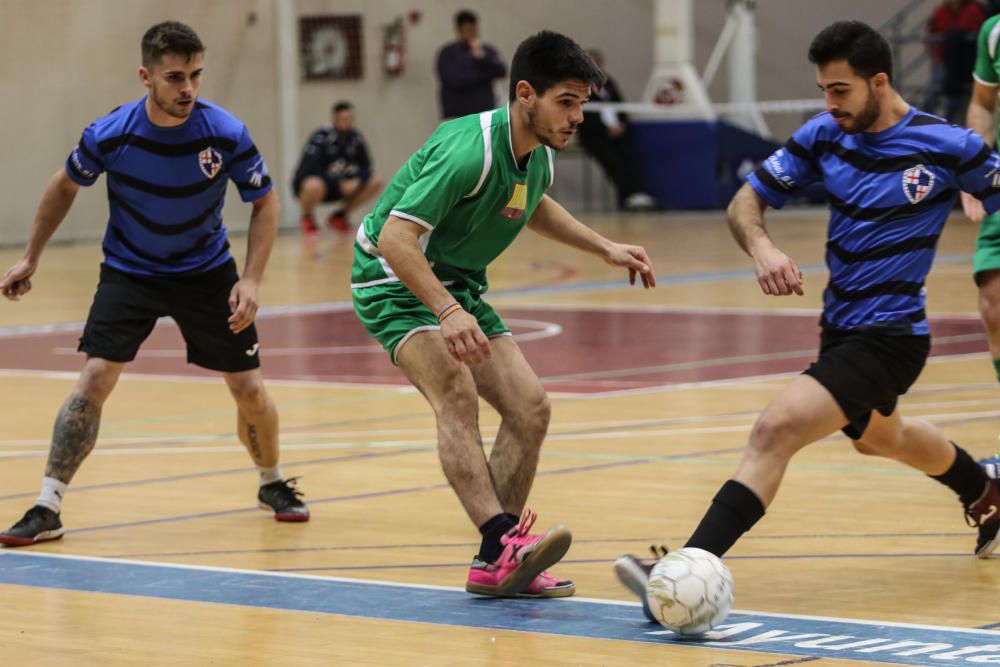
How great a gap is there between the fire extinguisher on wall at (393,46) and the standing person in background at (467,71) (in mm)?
2171

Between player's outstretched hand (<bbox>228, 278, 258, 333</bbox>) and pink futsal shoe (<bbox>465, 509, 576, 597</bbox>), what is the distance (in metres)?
1.60

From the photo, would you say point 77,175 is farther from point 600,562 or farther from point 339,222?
point 339,222

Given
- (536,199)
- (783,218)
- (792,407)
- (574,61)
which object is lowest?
(783,218)

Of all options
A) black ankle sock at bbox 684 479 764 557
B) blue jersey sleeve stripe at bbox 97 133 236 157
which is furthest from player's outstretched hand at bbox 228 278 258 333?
black ankle sock at bbox 684 479 764 557

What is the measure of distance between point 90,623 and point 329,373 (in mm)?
6102

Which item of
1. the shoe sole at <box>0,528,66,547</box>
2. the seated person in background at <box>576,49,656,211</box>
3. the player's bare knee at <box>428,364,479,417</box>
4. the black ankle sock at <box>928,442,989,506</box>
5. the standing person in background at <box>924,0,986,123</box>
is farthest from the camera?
the seated person in background at <box>576,49,656,211</box>

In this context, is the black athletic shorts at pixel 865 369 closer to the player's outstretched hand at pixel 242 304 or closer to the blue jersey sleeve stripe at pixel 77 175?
the player's outstretched hand at pixel 242 304

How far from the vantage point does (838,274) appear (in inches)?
218

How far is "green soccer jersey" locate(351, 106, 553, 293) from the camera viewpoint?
5488mm

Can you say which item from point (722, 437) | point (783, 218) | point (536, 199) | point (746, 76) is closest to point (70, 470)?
point (536, 199)

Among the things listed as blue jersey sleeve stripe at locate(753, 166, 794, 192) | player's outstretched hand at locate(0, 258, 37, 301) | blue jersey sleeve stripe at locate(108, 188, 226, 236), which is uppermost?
blue jersey sleeve stripe at locate(753, 166, 794, 192)

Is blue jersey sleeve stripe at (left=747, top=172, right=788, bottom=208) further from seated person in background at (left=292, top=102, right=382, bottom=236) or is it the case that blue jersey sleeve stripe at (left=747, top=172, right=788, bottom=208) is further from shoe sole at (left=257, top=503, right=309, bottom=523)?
seated person in background at (left=292, top=102, right=382, bottom=236)

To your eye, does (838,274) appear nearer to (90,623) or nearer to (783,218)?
(90,623)

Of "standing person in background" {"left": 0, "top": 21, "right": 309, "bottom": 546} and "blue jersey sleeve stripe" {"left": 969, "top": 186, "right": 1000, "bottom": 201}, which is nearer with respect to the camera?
"blue jersey sleeve stripe" {"left": 969, "top": 186, "right": 1000, "bottom": 201}
